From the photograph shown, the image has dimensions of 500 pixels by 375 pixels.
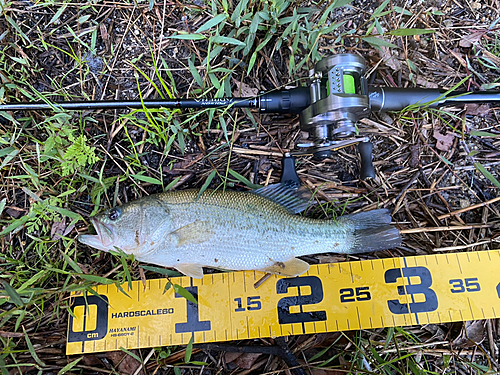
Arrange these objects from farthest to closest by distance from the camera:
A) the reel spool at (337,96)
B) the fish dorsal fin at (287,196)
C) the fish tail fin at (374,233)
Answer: the fish dorsal fin at (287,196), the fish tail fin at (374,233), the reel spool at (337,96)

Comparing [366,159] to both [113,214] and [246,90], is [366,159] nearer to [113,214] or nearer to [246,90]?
[246,90]

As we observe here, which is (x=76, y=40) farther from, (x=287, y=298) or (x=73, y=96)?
(x=287, y=298)

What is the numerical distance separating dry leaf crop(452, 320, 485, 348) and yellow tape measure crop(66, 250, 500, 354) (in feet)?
0.66

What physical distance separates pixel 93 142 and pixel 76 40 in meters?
1.26

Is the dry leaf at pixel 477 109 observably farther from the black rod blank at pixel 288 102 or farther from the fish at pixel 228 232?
the fish at pixel 228 232

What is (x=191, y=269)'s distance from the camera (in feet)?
10.00

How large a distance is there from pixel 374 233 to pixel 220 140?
1965 millimetres

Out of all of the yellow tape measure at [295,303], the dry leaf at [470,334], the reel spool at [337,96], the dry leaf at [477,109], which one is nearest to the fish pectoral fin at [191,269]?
the yellow tape measure at [295,303]

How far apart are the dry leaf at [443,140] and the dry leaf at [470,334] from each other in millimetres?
1930

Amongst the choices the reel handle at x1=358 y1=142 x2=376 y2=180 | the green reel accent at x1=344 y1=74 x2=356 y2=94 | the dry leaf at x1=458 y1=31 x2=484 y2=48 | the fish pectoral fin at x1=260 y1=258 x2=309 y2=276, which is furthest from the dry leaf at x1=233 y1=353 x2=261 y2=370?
the dry leaf at x1=458 y1=31 x2=484 y2=48

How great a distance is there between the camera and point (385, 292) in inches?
123

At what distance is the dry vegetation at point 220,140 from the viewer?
315cm

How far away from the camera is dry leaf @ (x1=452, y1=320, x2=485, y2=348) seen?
3168 millimetres

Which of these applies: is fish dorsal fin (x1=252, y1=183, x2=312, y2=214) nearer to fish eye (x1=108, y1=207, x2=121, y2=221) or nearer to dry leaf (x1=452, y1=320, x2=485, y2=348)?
fish eye (x1=108, y1=207, x2=121, y2=221)
